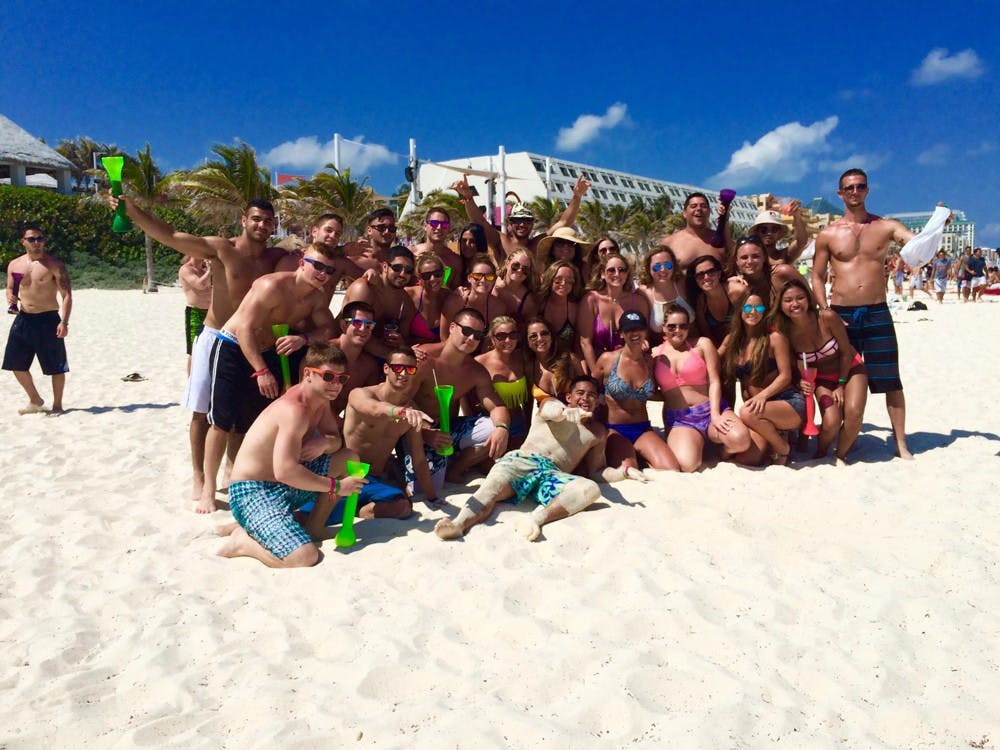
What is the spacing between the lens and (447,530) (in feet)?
12.0

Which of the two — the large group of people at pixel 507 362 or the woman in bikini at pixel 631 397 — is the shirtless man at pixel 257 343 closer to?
the large group of people at pixel 507 362

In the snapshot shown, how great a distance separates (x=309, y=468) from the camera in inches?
149

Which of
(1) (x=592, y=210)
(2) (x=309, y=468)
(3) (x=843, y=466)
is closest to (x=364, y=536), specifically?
(2) (x=309, y=468)

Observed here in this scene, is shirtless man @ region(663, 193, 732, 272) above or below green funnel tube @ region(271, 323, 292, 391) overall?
above

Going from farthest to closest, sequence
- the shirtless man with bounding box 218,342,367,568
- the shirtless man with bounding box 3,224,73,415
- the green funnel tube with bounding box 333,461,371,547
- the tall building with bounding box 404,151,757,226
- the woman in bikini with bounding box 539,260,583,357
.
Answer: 1. the tall building with bounding box 404,151,757,226
2. the shirtless man with bounding box 3,224,73,415
3. the woman in bikini with bounding box 539,260,583,357
4. the green funnel tube with bounding box 333,461,371,547
5. the shirtless man with bounding box 218,342,367,568

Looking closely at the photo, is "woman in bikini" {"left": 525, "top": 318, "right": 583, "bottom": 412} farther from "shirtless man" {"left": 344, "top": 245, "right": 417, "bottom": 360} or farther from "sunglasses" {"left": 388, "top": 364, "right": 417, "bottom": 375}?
"sunglasses" {"left": 388, "top": 364, "right": 417, "bottom": 375}

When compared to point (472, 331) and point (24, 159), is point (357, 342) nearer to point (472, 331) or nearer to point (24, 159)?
point (472, 331)

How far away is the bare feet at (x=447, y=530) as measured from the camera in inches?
144

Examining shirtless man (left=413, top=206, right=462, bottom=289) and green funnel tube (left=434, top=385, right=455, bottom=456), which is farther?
shirtless man (left=413, top=206, right=462, bottom=289)

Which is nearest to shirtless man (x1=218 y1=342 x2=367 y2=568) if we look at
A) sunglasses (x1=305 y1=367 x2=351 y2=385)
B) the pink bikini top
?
sunglasses (x1=305 y1=367 x2=351 y2=385)

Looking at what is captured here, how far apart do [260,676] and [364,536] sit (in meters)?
1.29

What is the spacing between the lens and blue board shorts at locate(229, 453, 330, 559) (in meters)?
3.48

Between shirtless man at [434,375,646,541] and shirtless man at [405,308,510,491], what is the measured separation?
300mm

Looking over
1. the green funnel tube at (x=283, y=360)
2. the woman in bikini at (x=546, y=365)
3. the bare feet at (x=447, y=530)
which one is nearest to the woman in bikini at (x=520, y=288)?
the woman in bikini at (x=546, y=365)
